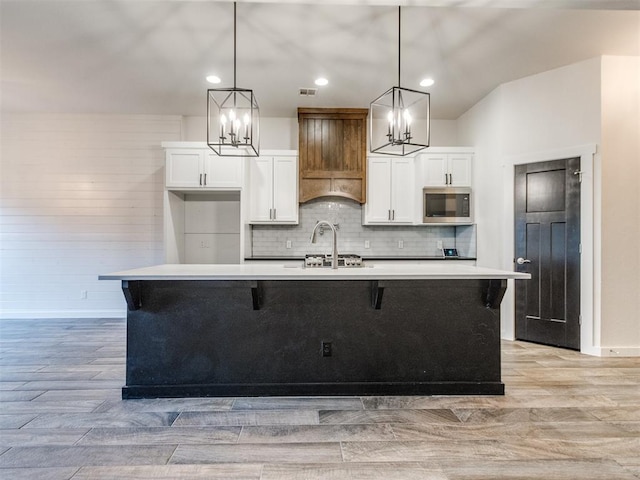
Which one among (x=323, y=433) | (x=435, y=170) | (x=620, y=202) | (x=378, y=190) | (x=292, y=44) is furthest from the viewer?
(x=378, y=190)

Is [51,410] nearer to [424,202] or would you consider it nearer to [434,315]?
[434,315]

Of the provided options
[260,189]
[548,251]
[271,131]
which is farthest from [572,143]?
[271,131]

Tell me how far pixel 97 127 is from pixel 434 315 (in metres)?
5.37

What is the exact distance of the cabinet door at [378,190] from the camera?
5.04 meters

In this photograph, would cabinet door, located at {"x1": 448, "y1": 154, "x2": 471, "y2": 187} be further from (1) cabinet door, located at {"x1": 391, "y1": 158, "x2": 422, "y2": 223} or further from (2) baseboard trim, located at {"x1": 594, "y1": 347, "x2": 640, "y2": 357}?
(2) baseboard trim, located at {"x1": 594, "y1": 347, "x2": 640, "y2": 357}

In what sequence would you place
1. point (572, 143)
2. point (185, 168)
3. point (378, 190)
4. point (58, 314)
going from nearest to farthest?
point (572, 143) → point (185, 168) → point (378, 190) → point (58, 314)

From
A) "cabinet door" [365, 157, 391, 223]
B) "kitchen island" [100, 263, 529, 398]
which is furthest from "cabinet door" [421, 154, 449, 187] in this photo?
"kitchen island" [100, 263, 529, 398]

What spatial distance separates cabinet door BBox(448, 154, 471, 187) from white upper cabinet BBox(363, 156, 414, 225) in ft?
1.74

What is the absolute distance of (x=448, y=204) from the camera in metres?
4.93

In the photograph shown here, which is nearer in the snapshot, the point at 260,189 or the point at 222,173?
the point at 222,173

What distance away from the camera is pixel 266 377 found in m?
2.65

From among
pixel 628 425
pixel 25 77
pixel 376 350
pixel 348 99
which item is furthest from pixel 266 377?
pixel 25 77

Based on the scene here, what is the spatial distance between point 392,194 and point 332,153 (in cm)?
102

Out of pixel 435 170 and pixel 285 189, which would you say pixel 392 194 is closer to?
pixel 435 170
